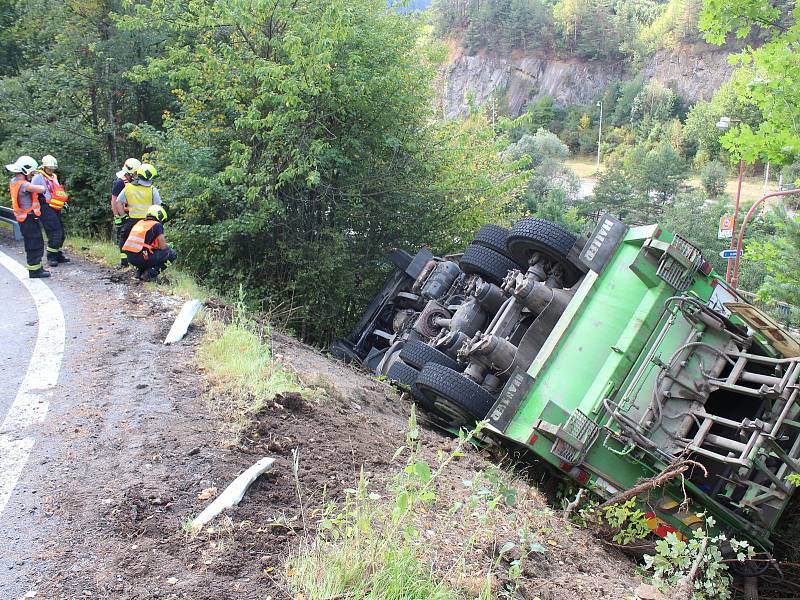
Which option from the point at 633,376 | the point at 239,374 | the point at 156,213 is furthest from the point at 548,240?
the point at 156,213

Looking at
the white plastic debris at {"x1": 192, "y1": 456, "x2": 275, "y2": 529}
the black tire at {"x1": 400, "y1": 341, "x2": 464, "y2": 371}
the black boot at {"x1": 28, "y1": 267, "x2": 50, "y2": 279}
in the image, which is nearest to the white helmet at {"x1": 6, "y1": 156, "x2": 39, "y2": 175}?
the black boot at {"x1": 28, "y1": 267, "x2": 50, "y2": 279}

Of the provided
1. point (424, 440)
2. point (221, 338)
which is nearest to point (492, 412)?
point (424, 440)

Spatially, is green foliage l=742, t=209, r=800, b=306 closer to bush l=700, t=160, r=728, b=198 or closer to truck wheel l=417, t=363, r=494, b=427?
truck wheel l=417, t=363, r=494, b=427

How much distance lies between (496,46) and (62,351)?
3993 inches

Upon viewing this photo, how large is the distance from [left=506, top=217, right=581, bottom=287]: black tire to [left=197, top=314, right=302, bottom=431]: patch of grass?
2605mm

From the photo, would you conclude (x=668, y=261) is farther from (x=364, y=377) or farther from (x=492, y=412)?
(x=364, y=377)

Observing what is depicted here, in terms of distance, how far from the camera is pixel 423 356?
625 cm

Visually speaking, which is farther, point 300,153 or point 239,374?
point 300,153

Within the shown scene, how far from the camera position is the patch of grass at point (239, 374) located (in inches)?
154

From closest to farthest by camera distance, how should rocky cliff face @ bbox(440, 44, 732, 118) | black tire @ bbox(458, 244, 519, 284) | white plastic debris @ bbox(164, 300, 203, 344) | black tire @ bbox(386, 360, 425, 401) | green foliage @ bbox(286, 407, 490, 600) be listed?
green foliage @ bbox(286, 407, 490, 600) → white plastic debris @ bbox(164, 300, 203, 344) → black tire @ bbox(386, 360, 425, 401) → black tire @ bbox(458, 244, 519, 284) → rocky cliff face @ bbox(440, 44, 732, 118)

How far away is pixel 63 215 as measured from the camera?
441 inches

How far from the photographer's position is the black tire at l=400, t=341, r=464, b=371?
6.12 metres

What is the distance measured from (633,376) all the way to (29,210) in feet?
22.7

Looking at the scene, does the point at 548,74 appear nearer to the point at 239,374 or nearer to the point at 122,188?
the point at 122,188
